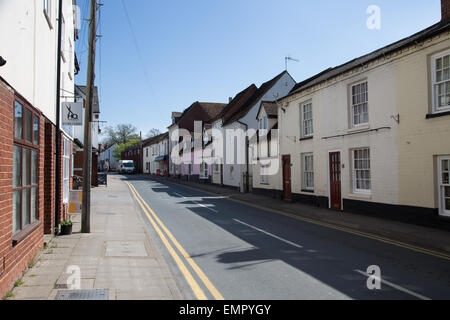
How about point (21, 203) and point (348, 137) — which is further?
point (348, 137)

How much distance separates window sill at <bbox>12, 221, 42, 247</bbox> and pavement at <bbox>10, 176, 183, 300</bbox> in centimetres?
65

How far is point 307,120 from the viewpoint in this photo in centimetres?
1980

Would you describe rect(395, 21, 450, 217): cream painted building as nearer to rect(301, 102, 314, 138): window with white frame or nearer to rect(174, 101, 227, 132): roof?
rect(301, 102, 314, 138): window with white frame

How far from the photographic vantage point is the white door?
37.1 ft

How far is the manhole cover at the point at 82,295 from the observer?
5303 millimetres

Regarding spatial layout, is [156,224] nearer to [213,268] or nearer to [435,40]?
[213,268]

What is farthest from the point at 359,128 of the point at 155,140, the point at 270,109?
the point at 155,140

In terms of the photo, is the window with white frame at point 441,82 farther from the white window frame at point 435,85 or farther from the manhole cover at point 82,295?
the manhole cover at point 82,295

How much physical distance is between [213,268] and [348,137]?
10714mm

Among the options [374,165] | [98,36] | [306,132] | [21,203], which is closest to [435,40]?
[374,165]

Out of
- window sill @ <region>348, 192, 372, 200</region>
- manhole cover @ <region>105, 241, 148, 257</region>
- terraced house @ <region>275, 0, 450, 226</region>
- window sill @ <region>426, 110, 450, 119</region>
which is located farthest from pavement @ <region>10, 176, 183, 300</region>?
window sill @ <region>426, 110, 450, 119</region>

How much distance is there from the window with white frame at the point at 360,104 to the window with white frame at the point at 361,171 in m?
1.21
